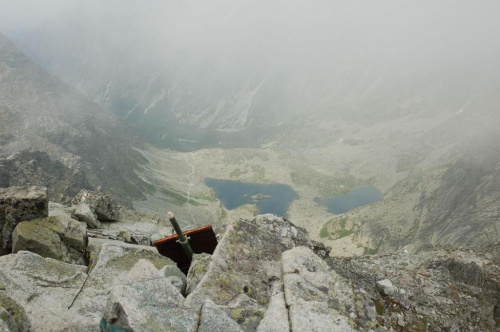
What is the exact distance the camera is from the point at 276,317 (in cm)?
865

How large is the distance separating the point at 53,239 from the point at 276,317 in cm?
1485

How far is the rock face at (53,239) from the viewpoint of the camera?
1700 cm

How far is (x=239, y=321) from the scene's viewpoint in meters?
9.52

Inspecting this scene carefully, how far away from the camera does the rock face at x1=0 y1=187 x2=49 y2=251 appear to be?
1892 centimetres

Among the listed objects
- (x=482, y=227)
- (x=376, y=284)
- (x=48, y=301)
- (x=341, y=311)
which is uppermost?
(x=482, y=227)

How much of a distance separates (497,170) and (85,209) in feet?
552

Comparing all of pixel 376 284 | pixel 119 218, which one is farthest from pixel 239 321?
pixel 119 218

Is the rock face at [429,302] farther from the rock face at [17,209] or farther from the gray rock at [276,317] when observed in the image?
the rock face at [17,209]

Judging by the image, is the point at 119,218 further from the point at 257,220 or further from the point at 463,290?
the point at 463,290

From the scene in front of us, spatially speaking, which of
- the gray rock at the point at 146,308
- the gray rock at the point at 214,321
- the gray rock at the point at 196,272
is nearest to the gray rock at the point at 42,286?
the gray rock at the point at 146,308

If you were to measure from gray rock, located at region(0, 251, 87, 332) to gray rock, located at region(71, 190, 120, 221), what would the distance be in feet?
68.0

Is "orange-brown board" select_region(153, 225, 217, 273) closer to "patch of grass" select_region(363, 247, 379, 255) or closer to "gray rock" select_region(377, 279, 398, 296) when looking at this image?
"gray rock" select_region(377, 279, 398, 296)

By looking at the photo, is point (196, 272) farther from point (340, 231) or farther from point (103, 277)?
point (340, 231)

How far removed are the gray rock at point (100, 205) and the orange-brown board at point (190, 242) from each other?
19.6 metres
